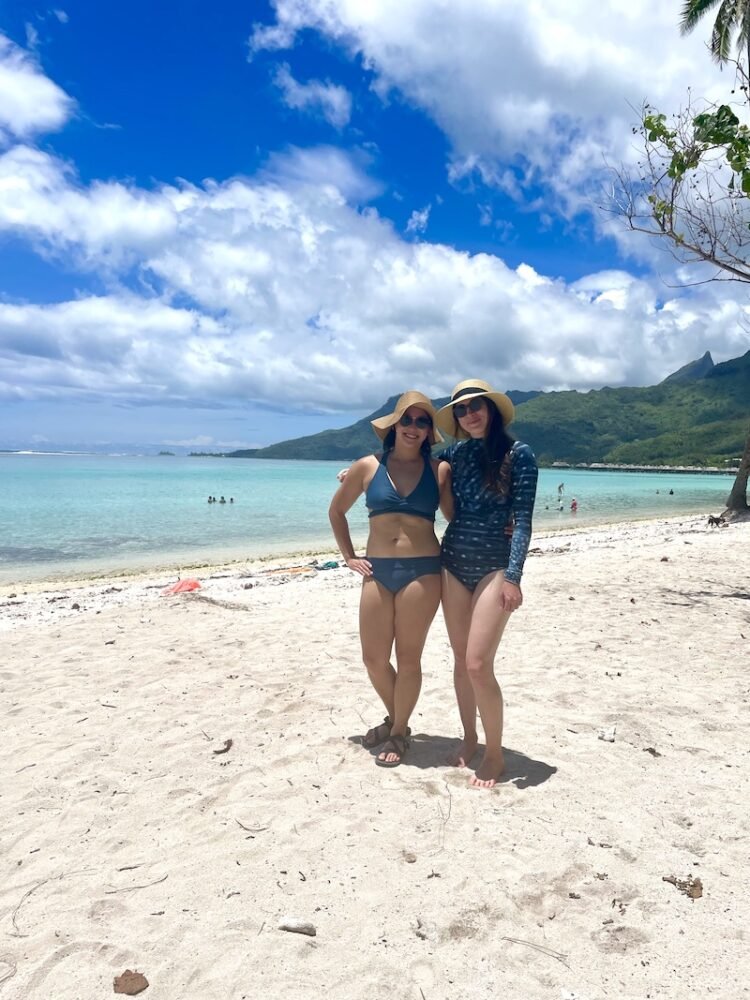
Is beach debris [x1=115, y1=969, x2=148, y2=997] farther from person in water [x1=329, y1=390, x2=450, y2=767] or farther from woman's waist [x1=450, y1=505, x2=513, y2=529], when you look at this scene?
woman's waist [x1=450, y1=505, x2=513, y2=529]

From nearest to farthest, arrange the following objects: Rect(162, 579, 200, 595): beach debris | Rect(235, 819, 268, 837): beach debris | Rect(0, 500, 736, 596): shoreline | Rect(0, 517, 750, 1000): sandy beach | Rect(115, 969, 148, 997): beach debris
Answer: Rect(115, 969, 148, 997): beach debris, Rect(0, 517, 750, 1000): sandy beach, Rect(235, 819, 268, 837): beach debris, Rect(162, 579, 200, 595): beach debris, Rect(0, 500, 736, 596): shoreline

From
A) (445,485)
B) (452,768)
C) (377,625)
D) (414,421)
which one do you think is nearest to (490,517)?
(445,485)

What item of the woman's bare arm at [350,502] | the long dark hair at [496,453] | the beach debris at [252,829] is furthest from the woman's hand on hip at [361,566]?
the beach debris at [252,829]

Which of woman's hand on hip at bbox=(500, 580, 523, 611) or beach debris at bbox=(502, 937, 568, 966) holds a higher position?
woman's hand on hip at bbox=(500, 580, 523, 611)

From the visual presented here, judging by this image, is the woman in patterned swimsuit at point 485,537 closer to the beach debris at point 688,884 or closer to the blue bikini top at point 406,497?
the blue bikini top at point 406,497

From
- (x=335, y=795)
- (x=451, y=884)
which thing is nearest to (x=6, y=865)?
(x=335, y=795)

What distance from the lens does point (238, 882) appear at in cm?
298

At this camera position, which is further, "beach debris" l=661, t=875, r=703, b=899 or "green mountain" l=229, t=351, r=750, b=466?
"green mountain" l=229, t=351, r=750, b=466

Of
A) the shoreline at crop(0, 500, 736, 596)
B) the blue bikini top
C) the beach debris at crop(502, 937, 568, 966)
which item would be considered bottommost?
the shoreline at crop(0, 500, 736, 596)

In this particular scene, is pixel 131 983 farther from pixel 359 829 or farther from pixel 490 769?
pixel 490 769

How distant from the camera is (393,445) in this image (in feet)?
13.2

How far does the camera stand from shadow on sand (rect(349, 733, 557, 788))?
3965mm

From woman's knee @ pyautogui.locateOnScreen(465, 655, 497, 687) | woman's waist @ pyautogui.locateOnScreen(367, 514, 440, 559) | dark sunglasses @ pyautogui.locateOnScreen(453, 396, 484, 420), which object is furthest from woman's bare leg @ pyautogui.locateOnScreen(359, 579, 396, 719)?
dark sunglasses @ pyautogui.locateOnScreen(453, 396, 484, 420)

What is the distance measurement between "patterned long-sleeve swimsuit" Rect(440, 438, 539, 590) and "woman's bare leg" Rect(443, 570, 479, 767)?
77 millimetres
